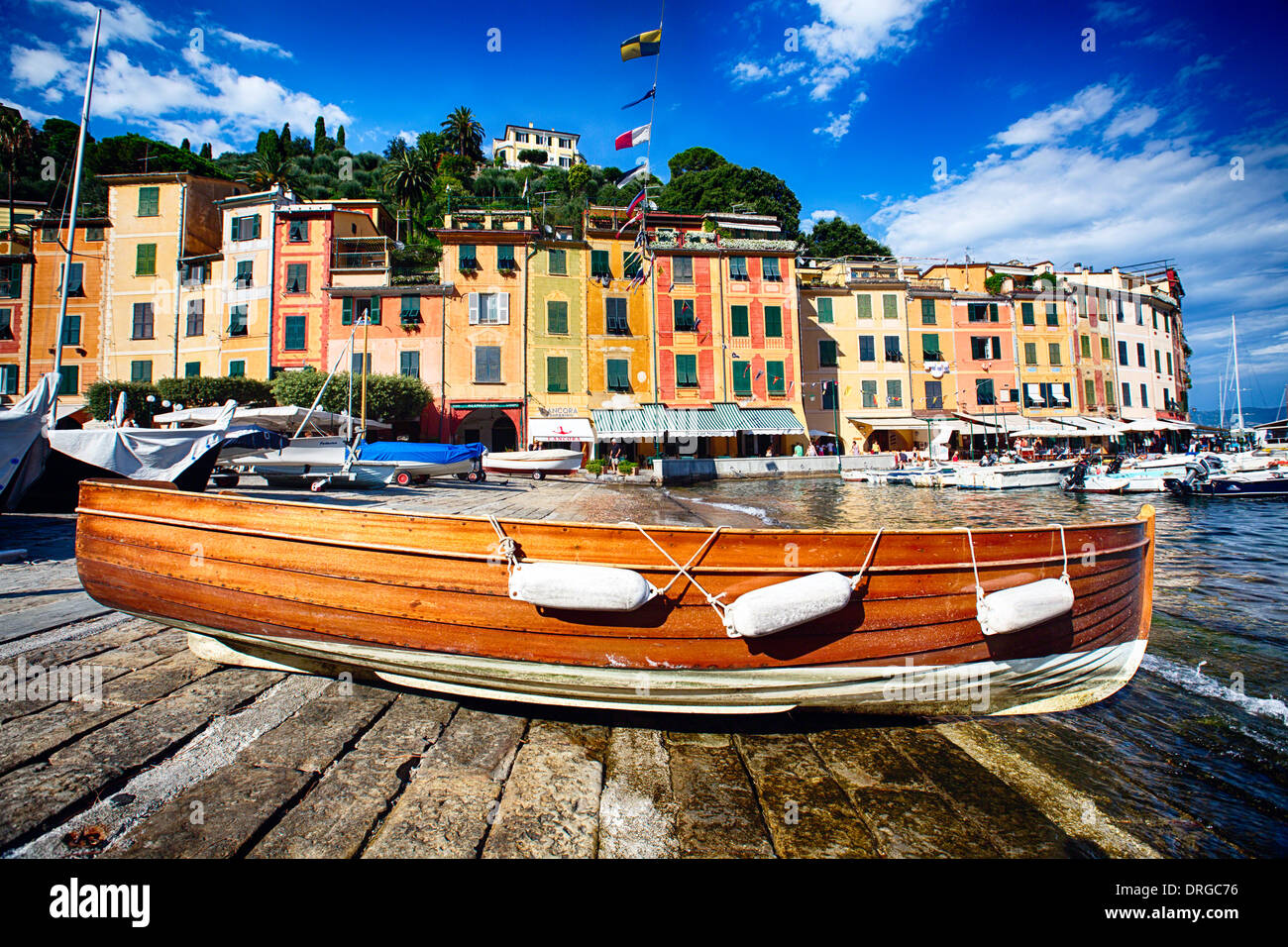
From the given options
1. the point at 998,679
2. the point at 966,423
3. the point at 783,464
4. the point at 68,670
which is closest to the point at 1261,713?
the point at 998,679

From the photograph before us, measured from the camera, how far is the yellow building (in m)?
28.0

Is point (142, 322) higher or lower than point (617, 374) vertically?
higher

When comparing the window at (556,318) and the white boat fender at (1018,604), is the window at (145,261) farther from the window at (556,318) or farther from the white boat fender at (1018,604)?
the white boat fender at (1018,604)

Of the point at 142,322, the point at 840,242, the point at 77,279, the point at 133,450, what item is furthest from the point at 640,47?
the point at 840,242

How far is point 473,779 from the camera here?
2.86m

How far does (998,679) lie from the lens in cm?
378

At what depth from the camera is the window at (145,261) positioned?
2856 centimetres

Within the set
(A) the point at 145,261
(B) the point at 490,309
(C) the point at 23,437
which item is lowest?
(C) the point at 23,437

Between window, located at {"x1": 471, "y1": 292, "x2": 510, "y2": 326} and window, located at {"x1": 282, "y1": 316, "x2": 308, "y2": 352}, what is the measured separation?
8.67 metres

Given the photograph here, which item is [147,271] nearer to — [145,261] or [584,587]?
[145,261]

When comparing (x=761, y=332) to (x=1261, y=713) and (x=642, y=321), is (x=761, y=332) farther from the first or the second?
(x=1261, y=713)

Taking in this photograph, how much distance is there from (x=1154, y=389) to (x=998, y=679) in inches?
1971

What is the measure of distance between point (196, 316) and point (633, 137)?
24740 mm
